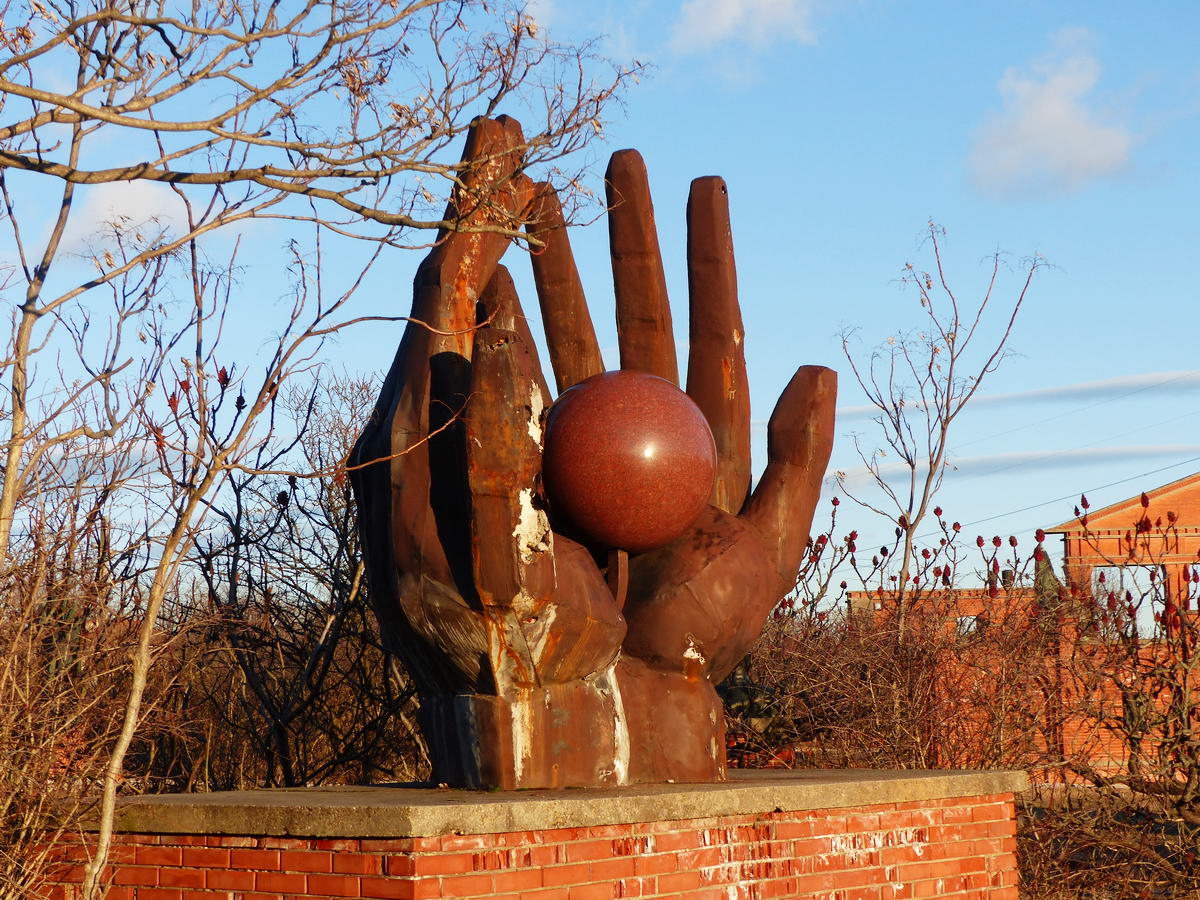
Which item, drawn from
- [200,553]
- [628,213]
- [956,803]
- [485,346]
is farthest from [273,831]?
[200,553]

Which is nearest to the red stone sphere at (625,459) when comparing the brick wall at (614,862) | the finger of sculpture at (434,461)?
the finger of sculpture at (434,461)

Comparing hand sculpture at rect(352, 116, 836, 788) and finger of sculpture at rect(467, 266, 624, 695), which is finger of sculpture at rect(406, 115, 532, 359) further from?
finger of sculpture at rect(467, 266, 624, 695)

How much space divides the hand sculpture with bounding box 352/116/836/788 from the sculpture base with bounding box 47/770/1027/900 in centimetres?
43

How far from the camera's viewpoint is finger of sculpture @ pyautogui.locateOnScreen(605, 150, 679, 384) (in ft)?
29.3

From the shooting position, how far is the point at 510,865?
5883 mm

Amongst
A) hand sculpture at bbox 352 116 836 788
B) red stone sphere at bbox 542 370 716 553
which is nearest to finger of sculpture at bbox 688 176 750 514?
hand sculpture at bbox 352 116 836 788

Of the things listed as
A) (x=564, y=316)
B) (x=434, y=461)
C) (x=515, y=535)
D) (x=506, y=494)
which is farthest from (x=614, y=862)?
(x=564, y=316)

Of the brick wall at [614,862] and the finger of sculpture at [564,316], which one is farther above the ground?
the finger of sculpture at [564,316]

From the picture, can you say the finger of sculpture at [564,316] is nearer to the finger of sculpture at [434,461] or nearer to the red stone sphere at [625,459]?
the finger of sculpture at [434,461]

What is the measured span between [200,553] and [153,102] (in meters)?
6.34

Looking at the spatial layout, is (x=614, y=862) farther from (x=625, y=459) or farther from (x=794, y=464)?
(x=794, y=464)

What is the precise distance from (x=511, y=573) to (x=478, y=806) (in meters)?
1.37

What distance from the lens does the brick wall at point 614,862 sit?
18.9 ft

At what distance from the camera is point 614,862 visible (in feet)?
20.4
